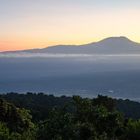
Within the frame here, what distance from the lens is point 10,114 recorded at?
28406 mm

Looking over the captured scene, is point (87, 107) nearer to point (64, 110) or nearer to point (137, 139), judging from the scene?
point (64, 110)

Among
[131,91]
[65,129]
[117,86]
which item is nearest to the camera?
[65,129]

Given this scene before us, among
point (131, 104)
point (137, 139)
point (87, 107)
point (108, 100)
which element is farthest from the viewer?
point (131, 104)

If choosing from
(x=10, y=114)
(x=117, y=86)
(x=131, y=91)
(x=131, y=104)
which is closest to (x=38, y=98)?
(x=131, y=104)

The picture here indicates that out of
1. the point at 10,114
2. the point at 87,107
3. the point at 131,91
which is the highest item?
the point at 87,107

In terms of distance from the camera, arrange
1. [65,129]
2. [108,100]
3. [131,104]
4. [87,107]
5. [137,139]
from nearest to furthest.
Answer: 1. [65,129]
2. [87,107]
3. [137,139]
4. [108,100]
5. [131,104]

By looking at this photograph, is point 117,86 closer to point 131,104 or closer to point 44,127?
point 131,104

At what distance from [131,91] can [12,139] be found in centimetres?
11287

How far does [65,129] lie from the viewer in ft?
47.8

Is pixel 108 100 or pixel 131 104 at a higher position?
pixel 108 100

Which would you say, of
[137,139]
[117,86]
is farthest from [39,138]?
[117,86]

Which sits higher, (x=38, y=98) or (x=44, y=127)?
(x=44, y=127)

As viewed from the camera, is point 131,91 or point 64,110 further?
point 131,91

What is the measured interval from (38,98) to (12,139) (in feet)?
135
